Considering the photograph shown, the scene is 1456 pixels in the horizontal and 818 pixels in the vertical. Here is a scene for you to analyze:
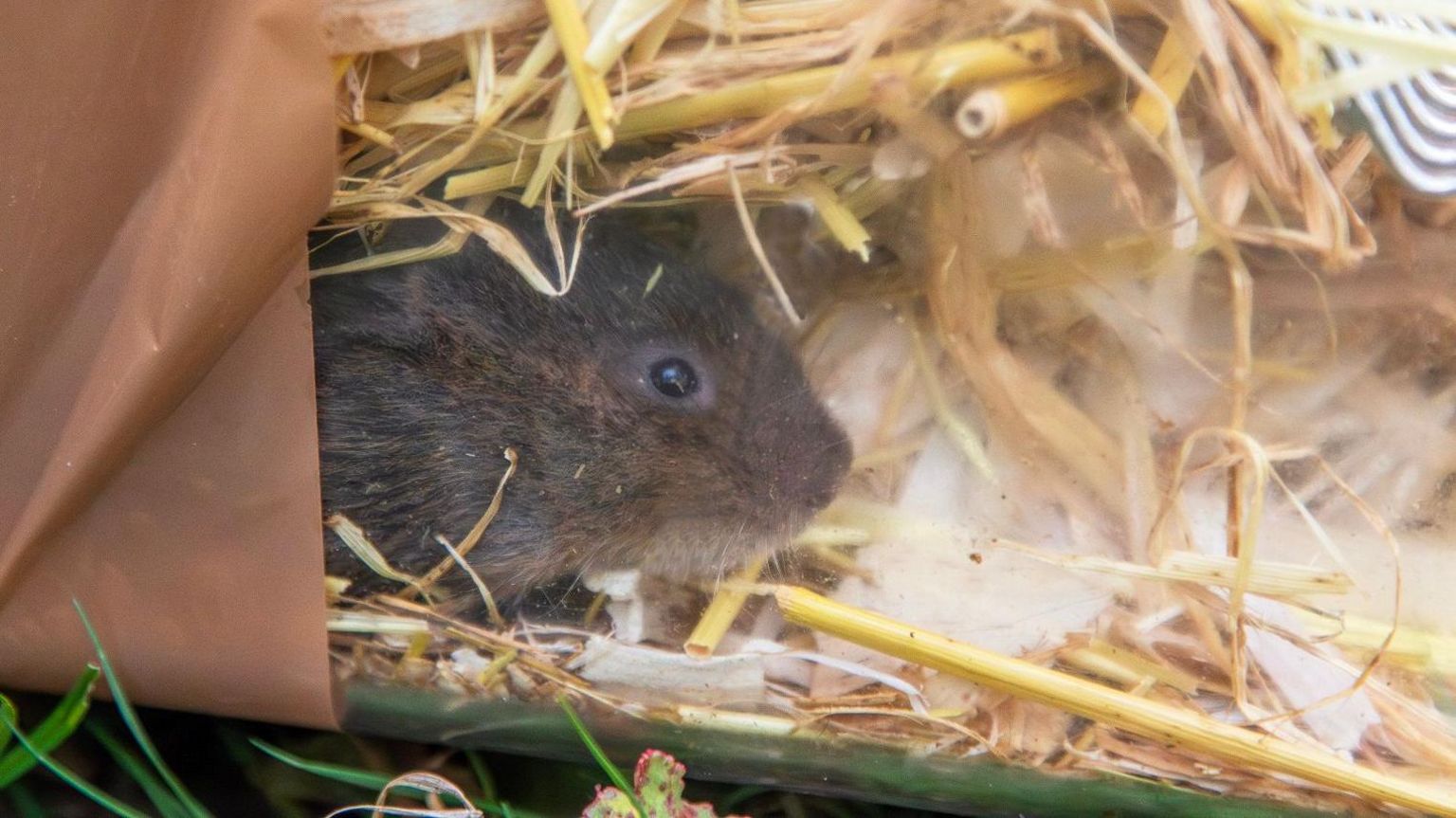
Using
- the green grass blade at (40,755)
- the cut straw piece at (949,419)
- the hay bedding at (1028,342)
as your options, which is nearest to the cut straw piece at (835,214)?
the hay bedding at (1028,342)

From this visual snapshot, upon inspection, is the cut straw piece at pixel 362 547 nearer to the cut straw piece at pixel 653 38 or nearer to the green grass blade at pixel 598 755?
the green grass blade at pixel 598 755

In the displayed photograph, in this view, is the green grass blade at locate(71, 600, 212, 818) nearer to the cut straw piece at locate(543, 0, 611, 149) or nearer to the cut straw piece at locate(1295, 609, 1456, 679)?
the cut straw piece at locate(543, 0, 611, 149)

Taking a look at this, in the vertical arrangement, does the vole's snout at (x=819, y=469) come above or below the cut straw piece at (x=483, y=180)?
below

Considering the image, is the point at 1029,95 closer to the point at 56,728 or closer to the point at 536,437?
the point at 536,437

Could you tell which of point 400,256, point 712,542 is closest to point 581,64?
point 400,256

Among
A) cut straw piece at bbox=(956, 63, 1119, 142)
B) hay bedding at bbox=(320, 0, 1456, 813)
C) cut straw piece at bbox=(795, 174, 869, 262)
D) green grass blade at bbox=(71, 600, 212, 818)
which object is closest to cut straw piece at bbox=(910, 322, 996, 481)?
hay bedding at bbox=(320, 0, 1456, 813)
